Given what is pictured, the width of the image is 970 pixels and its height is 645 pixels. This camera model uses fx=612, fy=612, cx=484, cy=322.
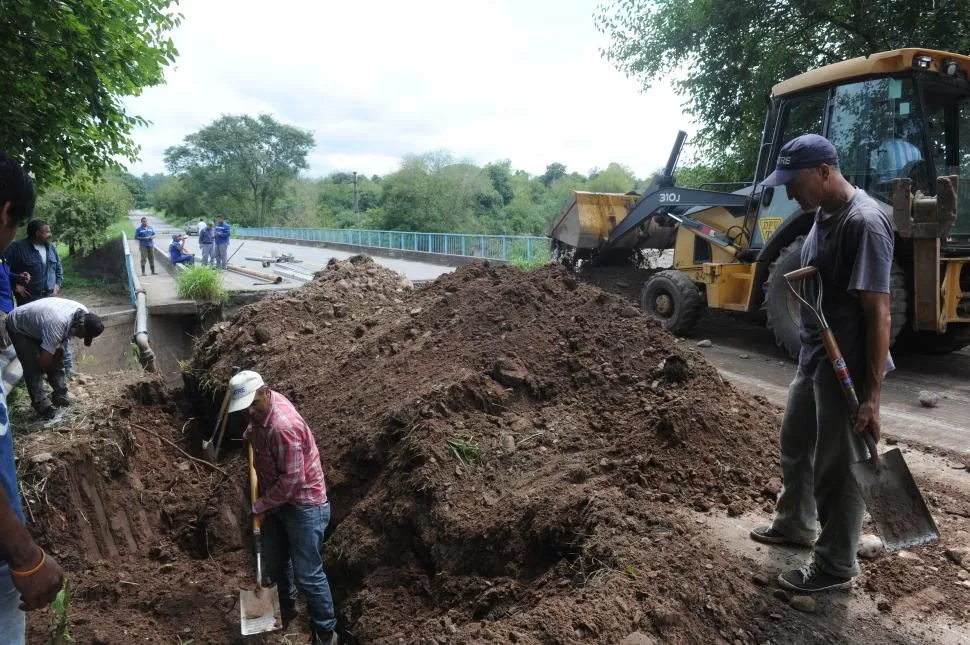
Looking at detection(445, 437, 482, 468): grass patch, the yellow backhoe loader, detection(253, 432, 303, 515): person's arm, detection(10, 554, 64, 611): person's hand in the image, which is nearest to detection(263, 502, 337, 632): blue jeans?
detection(253, 432, 303, 515): person's arm

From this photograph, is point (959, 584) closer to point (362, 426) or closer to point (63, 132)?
point (362, 426)

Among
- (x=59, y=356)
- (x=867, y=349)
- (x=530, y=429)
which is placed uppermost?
(x=867, y=349)

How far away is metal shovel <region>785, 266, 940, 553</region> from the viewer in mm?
2536

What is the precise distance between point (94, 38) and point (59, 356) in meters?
3.07

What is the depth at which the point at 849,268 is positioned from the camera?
254cm

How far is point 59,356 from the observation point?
540cm

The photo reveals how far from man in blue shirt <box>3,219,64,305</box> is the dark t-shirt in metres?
7.65

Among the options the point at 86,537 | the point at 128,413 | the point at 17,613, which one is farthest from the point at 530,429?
the point at 128,413

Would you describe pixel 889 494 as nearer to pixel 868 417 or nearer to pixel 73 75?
pixel 868 417

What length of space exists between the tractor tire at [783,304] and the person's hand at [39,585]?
644 centimetres

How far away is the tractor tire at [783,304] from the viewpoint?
641cm

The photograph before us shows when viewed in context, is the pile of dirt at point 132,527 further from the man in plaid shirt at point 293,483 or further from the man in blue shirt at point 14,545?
the man in blue shirt at point 14,545

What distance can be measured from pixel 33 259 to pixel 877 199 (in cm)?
906

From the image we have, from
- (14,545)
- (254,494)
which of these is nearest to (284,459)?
(254,494)
